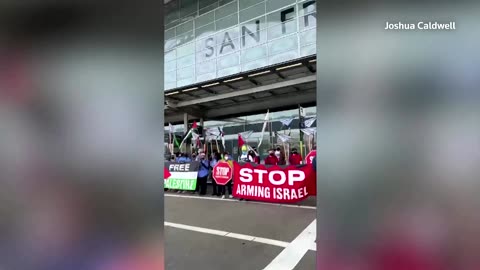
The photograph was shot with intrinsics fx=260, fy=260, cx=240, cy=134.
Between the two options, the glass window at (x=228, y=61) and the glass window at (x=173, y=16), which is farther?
the glass window at (x=173, y=16)

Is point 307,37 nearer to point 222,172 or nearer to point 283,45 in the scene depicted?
point 283,45

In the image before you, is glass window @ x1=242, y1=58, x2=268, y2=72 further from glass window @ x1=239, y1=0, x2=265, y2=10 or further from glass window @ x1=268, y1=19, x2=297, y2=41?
glass window @ x1=239, y1=0, x2=265, y2=10

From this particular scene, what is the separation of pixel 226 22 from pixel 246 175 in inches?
370

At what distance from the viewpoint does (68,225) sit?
2.83 ft

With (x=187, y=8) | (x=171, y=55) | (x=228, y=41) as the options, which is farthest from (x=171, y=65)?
(x=228, y=41)

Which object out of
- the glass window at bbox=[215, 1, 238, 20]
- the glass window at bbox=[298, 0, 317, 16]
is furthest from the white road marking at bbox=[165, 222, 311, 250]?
the glass window at bbox=[215, 1, 238, 20]

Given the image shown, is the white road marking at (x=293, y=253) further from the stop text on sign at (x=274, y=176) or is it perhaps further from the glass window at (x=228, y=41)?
the glass window at (x=228, y=41)

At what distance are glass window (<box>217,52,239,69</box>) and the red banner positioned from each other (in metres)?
6.77

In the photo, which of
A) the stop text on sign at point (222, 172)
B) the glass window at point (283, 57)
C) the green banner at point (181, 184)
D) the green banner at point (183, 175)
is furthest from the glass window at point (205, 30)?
the stop text on sign at point (222, 172)

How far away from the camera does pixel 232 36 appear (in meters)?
13.1

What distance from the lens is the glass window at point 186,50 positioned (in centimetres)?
1460

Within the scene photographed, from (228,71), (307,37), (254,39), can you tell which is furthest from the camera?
(228,71)

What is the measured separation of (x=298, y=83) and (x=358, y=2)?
34.9 feet

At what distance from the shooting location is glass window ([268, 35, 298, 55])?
1098 cm
